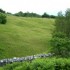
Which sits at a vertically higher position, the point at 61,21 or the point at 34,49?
the point at 61,21

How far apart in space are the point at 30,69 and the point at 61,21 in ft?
125

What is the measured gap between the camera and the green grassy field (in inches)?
2072

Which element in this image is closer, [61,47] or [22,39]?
[61,47]

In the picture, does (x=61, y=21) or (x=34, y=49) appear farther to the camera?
(x=61, y=21)

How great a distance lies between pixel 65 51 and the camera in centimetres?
4609

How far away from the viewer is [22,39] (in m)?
61.4

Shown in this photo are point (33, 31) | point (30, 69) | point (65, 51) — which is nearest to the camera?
point (30, 69)

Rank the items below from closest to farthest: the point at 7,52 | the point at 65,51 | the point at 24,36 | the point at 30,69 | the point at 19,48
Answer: the point at 30,69, the point at 65,51, the point at 7,52, the point at 19,48, the point at 24,36

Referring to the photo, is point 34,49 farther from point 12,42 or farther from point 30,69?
point 30,69

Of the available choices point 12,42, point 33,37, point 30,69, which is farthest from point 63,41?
point 30,69

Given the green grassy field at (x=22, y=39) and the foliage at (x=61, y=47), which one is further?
the green grassy field at (x=22, y=39)

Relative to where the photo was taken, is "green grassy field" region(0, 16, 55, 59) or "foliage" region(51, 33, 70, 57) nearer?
"foliage" region(51, 33, 70, 57)

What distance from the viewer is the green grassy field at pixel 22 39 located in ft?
173

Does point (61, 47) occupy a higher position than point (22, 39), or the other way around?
point (61, 47)
